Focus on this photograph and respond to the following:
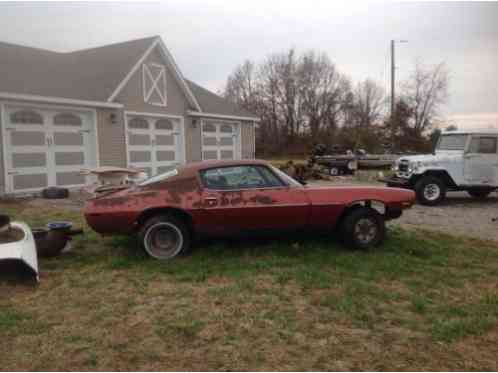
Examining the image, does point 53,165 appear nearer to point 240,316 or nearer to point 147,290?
point 147,290

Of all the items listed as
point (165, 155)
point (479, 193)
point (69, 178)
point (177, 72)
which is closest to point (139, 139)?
point (165, 155)

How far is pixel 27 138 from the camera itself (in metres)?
10.6

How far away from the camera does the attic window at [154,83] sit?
44.9 ft

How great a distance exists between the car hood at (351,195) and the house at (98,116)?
8764 millimetres

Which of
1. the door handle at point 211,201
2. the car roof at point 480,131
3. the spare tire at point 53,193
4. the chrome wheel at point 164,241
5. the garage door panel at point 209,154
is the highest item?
the car roof at point 480,131

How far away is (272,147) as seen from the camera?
45.2 m

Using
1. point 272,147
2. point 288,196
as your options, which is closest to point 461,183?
point 288,196

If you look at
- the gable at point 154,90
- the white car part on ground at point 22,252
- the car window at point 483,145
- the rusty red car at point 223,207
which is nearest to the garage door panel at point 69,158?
the gable at point 154,90

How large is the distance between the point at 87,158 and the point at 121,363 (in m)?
10.6

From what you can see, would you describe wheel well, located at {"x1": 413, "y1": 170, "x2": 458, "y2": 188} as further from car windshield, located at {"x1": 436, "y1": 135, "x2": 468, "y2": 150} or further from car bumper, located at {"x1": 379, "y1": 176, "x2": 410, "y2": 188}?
car windshield, located at {"x1": 436, "y1": 135, "x2": 468, "y2": 150}

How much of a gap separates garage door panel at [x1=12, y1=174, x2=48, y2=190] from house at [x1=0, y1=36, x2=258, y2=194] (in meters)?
0.03

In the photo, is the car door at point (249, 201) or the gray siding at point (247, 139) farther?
the gray siding at point (247, 139)

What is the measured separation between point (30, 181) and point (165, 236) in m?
7.74

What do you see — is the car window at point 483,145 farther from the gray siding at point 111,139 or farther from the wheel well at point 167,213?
the gray siding at point 111,139
